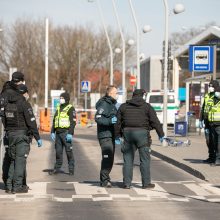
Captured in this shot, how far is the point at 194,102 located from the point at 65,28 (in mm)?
44558

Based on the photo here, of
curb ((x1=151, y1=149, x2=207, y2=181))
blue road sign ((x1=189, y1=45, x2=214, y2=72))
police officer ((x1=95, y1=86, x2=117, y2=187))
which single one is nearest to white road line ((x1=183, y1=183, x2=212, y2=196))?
curb ((x1=151, y1=149, x2=207, y2=181))

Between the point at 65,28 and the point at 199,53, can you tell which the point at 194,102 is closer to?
the point at 199,53

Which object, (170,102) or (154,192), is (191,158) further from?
(170,102)

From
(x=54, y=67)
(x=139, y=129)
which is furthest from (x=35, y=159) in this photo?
(x=54, y=67)

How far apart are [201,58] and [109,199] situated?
1389 centimetres

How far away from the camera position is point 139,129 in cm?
1319

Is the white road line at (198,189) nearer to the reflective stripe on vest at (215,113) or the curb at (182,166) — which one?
the curb at (182,166)

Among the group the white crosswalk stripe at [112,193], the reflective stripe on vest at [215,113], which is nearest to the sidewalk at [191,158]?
the reflective stripe on vest at [215,113]

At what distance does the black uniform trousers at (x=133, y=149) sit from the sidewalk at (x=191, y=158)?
1824 millimetres

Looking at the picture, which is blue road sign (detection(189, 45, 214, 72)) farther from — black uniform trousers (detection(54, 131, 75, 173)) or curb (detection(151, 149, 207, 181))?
black uniform trousers (detection(54, 131, 75, 173))

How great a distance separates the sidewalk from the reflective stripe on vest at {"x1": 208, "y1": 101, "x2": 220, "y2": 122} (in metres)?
1.04

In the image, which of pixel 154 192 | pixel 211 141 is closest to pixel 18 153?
pixel 154 192

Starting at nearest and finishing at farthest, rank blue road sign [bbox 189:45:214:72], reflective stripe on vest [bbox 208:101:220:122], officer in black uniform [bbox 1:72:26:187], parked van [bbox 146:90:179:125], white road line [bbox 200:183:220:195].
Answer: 1. officer in black uniform [bbox 1:72:26:187]
2. white road line [bbox 200:183:220:195]
3. reflective stripe on vest [bbox 208:101:220:122]
4. blue road sign [bbox 189:45:214:72]
5. parked van [bbox 146:90:179:125]

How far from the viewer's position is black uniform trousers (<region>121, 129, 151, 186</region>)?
13.2 m
